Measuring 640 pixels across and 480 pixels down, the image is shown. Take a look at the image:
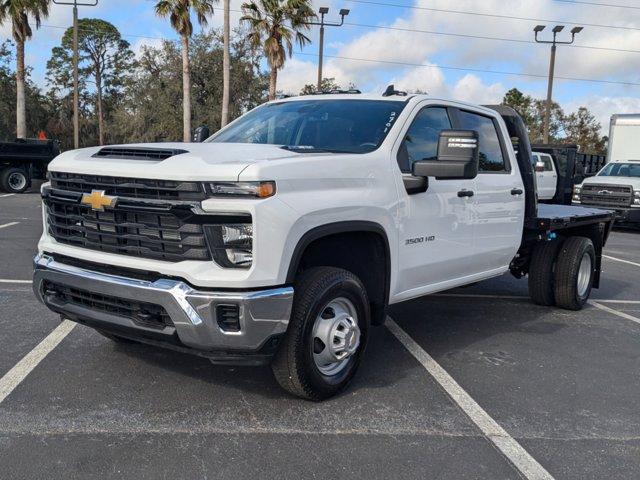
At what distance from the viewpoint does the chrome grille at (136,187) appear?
3381 mm

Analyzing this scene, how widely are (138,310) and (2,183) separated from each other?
19.5 meters

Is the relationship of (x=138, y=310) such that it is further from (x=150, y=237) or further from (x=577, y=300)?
(x=577, y=300)

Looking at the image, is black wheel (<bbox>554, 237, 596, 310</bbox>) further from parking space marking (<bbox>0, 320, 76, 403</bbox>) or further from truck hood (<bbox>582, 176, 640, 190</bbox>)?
truck hood (<bbox>582, 176, 640, 190</bbox>)

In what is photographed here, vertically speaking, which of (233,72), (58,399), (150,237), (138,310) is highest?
(233,72)

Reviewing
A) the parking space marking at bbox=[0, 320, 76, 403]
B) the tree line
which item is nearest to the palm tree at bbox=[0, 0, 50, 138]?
the tree line

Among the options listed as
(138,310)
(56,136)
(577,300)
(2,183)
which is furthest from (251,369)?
(56,136)

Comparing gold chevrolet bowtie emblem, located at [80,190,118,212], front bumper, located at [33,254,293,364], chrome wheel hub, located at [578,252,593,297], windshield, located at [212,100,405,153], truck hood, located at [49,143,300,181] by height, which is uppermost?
windshield, located at [212,100,405,153]

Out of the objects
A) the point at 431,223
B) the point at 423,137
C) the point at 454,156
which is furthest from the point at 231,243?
the point at 423,137

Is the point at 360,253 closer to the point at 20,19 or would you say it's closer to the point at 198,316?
the point at 198,316

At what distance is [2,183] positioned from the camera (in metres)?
20.5

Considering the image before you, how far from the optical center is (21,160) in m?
20.6

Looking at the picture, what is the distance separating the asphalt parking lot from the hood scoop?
4.90 ft

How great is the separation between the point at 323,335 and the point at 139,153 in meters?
1.57

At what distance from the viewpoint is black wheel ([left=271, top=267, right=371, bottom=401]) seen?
3.68 m
